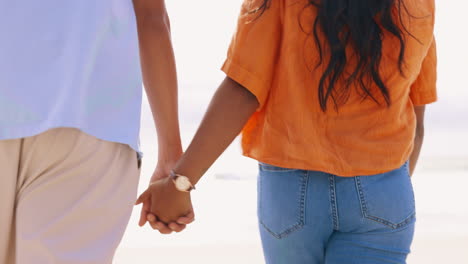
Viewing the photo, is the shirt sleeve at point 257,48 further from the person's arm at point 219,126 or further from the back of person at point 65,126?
the back of person at point 65,126

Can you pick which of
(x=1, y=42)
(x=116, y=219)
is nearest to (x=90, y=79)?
(x=1, y=42)

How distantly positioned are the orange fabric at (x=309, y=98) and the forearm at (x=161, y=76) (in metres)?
0.24

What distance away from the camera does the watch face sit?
85.0 inches

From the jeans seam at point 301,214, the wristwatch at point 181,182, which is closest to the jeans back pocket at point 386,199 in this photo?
the jeans seam at point 301,214

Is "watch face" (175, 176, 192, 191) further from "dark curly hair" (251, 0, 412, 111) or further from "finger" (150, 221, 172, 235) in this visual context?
"dark curly hair" (251, 0, 412, 111)

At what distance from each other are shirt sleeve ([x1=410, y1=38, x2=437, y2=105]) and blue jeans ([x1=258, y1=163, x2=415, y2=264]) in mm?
347

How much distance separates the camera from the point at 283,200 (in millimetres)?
2035

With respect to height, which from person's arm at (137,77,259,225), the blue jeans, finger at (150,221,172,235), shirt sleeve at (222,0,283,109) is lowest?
finger at (150,221,172,235)

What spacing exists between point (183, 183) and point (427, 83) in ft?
2.70

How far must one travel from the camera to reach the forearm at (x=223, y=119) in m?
2.10

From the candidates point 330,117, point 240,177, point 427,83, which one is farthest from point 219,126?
point 240,177


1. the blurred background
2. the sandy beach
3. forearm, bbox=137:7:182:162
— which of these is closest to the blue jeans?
forearm, bbox=137:7:182:162

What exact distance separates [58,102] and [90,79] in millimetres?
108

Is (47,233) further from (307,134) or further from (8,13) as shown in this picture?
(307,134)
